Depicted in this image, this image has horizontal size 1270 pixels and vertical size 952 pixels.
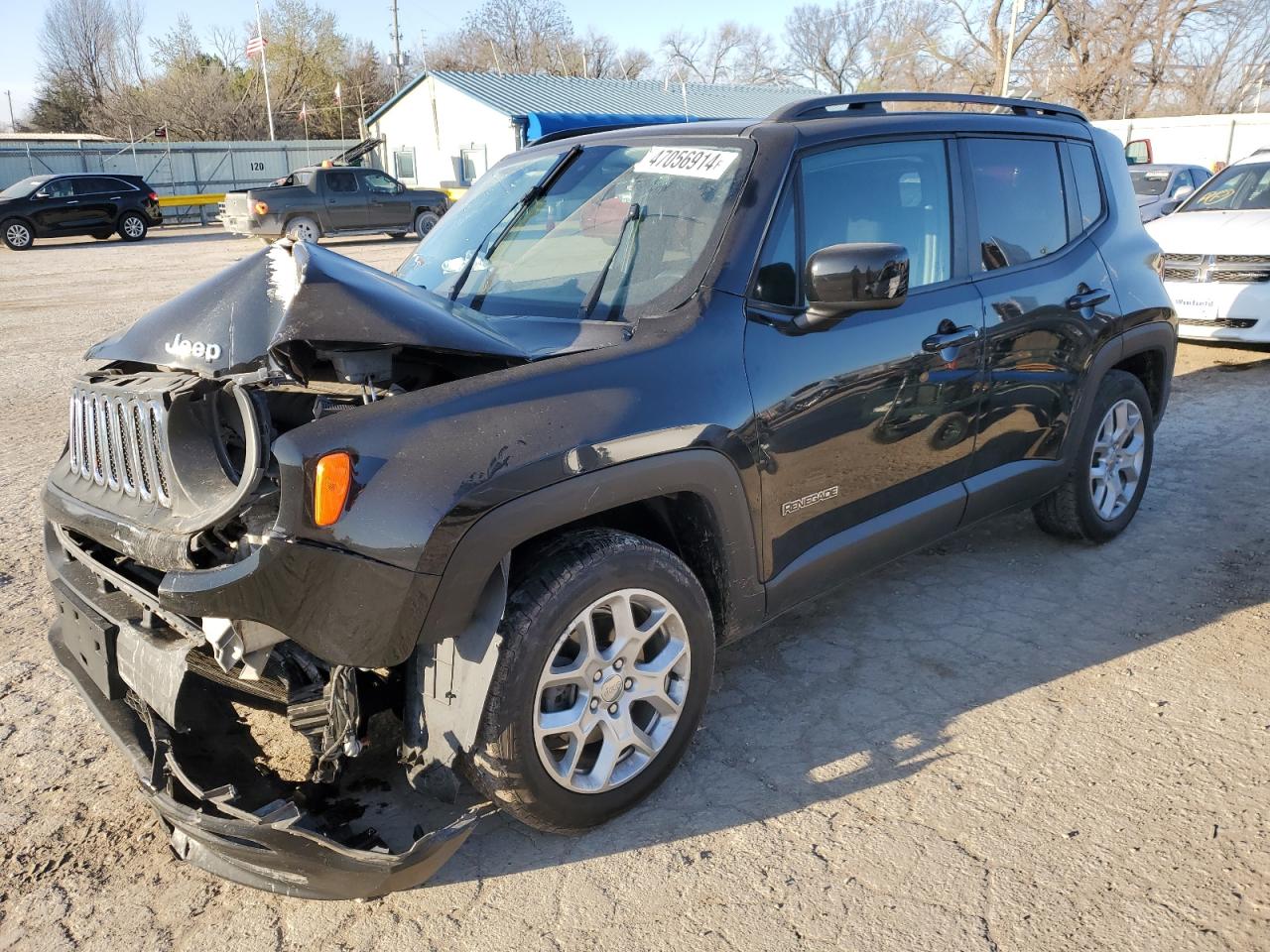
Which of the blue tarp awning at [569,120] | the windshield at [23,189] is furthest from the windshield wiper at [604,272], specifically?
the blue tarp awning at [569,120]

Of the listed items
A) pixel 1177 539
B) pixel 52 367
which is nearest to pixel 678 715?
pixel 1177 539

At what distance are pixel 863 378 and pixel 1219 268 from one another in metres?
7.08

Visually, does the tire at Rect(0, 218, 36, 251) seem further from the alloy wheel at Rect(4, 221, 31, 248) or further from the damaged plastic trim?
the damaged plastic trim

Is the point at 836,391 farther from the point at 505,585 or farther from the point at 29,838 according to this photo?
the point at 29,838

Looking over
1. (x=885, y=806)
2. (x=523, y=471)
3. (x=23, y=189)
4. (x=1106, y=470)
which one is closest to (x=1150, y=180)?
(x=1106, y=470)

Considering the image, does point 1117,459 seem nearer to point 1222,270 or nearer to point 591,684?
point 591,684

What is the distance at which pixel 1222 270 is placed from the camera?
8.55 metres

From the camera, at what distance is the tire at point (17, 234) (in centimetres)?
2222

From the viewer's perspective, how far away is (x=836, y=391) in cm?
310

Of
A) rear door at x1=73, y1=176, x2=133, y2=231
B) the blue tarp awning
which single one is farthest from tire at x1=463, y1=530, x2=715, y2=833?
the blue tarp awning

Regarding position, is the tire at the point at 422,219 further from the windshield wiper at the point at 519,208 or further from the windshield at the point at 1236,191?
the windshield wiper at the point at 519,208

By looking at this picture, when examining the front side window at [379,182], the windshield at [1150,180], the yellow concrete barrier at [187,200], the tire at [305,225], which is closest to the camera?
the windshield at [1150,180]

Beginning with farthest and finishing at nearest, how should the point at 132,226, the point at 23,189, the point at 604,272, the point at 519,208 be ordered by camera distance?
the point at 132,226, the point at 23,189, the point at 519,208, the point at 604,272

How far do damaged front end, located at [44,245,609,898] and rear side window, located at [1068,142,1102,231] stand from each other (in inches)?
104
